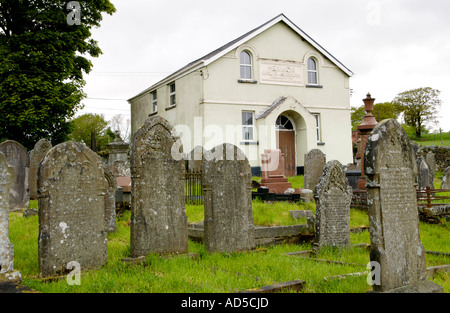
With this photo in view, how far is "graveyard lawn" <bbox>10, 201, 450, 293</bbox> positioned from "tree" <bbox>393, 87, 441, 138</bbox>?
49394mm

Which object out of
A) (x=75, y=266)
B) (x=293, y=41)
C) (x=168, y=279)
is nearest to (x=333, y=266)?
(x=168, y=279)

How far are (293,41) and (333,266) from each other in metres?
19.8

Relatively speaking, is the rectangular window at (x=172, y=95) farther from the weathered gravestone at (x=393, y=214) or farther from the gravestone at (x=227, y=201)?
the weathered gravestone at (x=393, y=214)

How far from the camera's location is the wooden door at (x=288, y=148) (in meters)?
23.9

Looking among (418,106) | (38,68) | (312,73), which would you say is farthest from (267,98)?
(418,106)

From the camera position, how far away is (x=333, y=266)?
675 centimetres

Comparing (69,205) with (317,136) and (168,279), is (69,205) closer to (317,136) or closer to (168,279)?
(168,279)

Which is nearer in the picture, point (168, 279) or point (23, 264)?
point (168, 279)

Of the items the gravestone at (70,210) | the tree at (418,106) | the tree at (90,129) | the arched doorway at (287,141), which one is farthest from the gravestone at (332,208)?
the tree at (418,106)

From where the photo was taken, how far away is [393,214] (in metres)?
5.63

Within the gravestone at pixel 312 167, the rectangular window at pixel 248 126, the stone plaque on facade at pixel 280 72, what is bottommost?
the gravestone at pixel 312 167

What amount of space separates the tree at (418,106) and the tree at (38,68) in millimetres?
43654

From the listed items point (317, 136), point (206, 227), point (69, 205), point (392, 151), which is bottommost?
point (206, 227)

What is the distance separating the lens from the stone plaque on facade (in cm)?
2362
